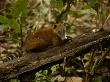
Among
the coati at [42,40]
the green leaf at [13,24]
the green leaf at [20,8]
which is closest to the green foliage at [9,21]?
the green leaf at [13,24]

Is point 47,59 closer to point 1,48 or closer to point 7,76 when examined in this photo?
point 7,76

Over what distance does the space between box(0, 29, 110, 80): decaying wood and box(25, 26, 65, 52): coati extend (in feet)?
0.39

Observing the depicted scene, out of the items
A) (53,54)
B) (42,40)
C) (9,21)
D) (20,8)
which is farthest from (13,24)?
(53,54)

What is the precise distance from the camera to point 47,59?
3.13 meters

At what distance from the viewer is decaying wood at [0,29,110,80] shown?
3061 mm

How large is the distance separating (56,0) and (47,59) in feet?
4.57

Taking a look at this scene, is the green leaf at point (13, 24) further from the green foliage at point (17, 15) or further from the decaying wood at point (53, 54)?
the decaying wood at point (53, 54)

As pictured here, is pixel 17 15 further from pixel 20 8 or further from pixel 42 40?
pixel 42 40

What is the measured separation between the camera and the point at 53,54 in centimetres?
321

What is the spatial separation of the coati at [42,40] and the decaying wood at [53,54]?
12cm

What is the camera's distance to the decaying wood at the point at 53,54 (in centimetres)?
306

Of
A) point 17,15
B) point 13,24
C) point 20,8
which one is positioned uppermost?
point 20,8

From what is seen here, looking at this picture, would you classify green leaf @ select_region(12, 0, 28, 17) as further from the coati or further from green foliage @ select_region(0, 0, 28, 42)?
the coati

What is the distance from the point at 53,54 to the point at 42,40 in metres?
0.40
